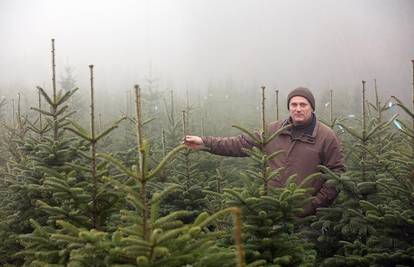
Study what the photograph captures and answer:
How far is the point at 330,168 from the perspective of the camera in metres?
5.22

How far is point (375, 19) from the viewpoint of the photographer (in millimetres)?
53156

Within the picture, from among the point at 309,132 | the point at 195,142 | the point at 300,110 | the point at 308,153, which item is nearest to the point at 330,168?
the point at 308,153

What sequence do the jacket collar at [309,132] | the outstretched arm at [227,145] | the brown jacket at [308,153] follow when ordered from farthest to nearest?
the outstretched arm at [227,145]
the jacket collar at [309,132]
the brown jacket at [308,153]

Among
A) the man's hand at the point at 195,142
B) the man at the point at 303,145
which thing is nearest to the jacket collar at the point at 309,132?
the man at the point at 303,145

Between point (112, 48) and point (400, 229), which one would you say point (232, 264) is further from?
point (112, 48)

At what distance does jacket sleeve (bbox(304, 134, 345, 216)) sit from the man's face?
46 cm

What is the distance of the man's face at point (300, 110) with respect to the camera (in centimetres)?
544

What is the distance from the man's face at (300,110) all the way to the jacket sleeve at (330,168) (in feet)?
1.52

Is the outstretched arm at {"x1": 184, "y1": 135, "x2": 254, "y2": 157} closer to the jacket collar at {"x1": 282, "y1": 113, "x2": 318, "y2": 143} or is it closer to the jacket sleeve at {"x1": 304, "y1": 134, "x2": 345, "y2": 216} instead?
the jacket collar at {"x1": 282, "y1": 113, "x2": 318, "y2": 143}

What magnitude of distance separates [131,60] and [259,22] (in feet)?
79.7

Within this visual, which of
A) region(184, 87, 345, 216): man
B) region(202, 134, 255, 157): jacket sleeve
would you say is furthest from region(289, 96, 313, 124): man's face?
region(202, 134, 255, 157): jacket sleeve

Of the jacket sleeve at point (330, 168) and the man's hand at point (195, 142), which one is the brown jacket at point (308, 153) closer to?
the jacket sleeve at point (330, 168)

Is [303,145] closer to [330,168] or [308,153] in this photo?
[308,153]

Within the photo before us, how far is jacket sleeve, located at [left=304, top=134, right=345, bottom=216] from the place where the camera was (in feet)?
16.4
